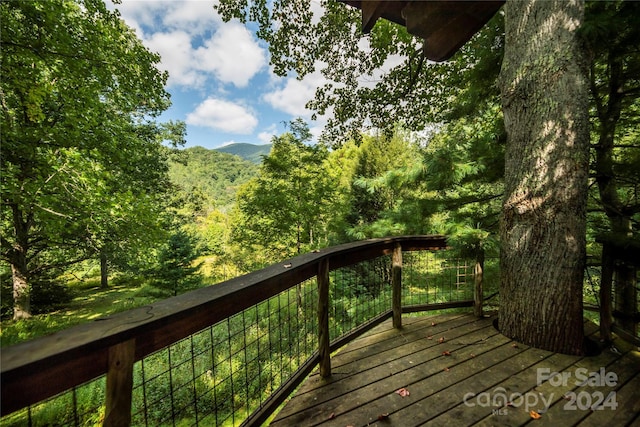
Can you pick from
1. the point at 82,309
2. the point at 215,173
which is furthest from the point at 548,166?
the point at 215,173

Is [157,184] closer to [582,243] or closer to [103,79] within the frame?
[103,79]

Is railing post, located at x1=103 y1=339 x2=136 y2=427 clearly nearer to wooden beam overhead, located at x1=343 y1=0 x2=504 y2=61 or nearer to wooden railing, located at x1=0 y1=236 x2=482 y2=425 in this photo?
wooden railing, located at x1=0 y1=236 x2=482 y2=425

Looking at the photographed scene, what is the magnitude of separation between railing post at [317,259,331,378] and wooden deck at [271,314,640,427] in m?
0.11

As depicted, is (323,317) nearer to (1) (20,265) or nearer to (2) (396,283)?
(2) (396,283)

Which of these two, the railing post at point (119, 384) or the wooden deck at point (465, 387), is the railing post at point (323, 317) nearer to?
the wooden deck at point (465, 387)

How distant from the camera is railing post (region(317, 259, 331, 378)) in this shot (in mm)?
2015

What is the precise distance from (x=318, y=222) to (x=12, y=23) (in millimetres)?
8882

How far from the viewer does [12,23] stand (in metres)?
5.65

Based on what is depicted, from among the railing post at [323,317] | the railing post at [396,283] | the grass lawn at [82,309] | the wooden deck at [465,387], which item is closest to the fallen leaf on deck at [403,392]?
the wooden deck at [465,387]

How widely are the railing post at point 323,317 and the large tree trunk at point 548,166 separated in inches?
70.9

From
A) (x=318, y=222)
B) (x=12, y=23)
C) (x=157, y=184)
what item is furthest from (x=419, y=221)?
(x=157, y=184)

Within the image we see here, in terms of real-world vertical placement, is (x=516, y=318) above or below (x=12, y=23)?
below

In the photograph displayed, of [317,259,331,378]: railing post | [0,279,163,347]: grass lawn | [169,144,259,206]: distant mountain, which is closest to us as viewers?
[317,259,331,378]: railing post

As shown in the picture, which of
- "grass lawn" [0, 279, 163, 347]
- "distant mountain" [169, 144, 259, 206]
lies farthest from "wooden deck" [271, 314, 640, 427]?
"distant mountain" [169, 144, 259, 206]
